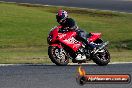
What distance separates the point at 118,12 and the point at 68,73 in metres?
28.4

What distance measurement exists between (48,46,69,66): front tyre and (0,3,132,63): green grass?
6.09 m

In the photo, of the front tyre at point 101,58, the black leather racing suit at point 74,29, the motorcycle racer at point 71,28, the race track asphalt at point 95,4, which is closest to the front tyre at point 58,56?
the motorcycle racer at point 71,28

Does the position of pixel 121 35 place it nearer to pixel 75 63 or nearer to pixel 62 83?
pixel 75 63

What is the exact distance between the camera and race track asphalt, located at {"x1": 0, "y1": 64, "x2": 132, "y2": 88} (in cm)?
1114

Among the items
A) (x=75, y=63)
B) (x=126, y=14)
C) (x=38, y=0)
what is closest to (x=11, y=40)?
(x=75, y=63)

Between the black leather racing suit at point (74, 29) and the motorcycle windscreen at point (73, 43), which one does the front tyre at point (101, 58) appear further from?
the motorcycle windscreen at point (73, 43)

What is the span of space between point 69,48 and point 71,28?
1.83 ft

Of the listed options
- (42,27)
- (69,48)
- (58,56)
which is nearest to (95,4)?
(42,27)

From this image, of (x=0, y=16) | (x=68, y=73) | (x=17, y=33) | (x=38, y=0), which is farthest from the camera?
(x=38, y=0)

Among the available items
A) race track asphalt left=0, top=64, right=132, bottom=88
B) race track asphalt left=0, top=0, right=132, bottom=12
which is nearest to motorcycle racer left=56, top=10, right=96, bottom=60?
race track asphalt left=0, top=64, right=132, bottom=88

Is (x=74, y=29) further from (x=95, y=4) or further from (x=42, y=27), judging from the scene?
(x=95, y=4)

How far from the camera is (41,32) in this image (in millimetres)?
30250

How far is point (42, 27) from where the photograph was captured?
105 feet

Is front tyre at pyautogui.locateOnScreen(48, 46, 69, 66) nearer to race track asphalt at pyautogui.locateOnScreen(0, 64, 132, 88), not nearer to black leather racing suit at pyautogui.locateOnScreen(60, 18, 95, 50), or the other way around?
race track asphalt at pyautogui.locateOnScreen(0, 64, 132, 88)
